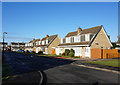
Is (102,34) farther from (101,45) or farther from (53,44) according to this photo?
(53,44)

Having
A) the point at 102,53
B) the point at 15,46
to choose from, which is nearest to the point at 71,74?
the point at 102,53

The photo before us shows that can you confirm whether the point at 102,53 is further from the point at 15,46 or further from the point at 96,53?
the point at 15,46

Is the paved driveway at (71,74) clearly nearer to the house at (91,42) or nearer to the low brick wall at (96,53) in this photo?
the low brick wall at (96,53)

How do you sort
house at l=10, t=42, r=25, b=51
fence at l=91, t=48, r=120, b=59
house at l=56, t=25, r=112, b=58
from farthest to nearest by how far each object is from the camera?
1. house at l=10, t=42, r=25, b=51
2. house at l=56, t=25, r=112, b=58
3. fence at l=91, t=48, r=120, b=59

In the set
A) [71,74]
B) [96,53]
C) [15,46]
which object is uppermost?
[15,46]

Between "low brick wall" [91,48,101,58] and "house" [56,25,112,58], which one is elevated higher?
"house" [56,25,112,58]

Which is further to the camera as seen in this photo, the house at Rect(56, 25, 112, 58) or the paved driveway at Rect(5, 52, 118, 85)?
the house at Rect(56, 25, 112, 58)

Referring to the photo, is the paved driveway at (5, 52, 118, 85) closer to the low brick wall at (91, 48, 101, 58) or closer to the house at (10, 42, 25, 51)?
the low brick wall at (91, 48, 101, 58)

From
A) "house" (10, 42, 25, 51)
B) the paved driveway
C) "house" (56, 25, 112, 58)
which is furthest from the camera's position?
"house" (10, 42, 25, 51)

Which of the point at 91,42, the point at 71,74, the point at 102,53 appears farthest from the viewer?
the point at 91,42

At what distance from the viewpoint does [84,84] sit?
811cm

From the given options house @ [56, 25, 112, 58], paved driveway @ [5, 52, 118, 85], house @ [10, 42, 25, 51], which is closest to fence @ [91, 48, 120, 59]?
house @ [56, 25, 112, 58]

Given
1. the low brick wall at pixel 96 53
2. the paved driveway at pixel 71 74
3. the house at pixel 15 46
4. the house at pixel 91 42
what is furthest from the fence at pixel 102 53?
the house at pixel 15 46

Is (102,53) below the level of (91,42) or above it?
below
